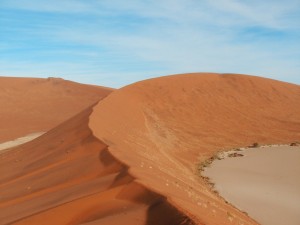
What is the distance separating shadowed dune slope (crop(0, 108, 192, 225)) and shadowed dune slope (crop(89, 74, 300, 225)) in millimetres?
1007

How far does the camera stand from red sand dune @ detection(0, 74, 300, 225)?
25.3ft

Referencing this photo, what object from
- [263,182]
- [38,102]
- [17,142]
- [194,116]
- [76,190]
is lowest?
[17,142]

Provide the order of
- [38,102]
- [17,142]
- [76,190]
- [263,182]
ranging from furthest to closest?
[38,102]
[17,142]
[263,182]
[76,190]

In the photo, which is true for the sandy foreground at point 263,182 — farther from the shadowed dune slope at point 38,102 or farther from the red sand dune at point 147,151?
the shadowed dune slope at point 38,102

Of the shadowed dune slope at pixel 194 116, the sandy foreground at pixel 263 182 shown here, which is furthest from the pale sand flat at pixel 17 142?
the sandy foreground at pixel 263 182

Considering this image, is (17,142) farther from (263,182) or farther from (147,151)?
(263,182)

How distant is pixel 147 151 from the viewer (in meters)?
15.6

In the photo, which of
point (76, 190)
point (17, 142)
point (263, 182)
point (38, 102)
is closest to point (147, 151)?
point (263, 182)

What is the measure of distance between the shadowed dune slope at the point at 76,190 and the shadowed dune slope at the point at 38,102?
18265 mm

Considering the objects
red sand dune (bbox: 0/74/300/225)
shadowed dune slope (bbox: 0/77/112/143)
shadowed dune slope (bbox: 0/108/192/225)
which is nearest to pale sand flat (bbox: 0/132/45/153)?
shadowed dune slope (bbox: 0/77/112/143)

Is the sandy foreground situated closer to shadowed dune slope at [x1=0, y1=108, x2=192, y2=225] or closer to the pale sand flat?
shadowed dune slope at [x1=0, y1=108, x2=192, y2=225]

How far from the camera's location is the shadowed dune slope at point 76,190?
23.3ft

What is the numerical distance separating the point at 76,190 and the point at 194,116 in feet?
62.3

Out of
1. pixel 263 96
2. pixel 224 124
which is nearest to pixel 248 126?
pixel 224 124
